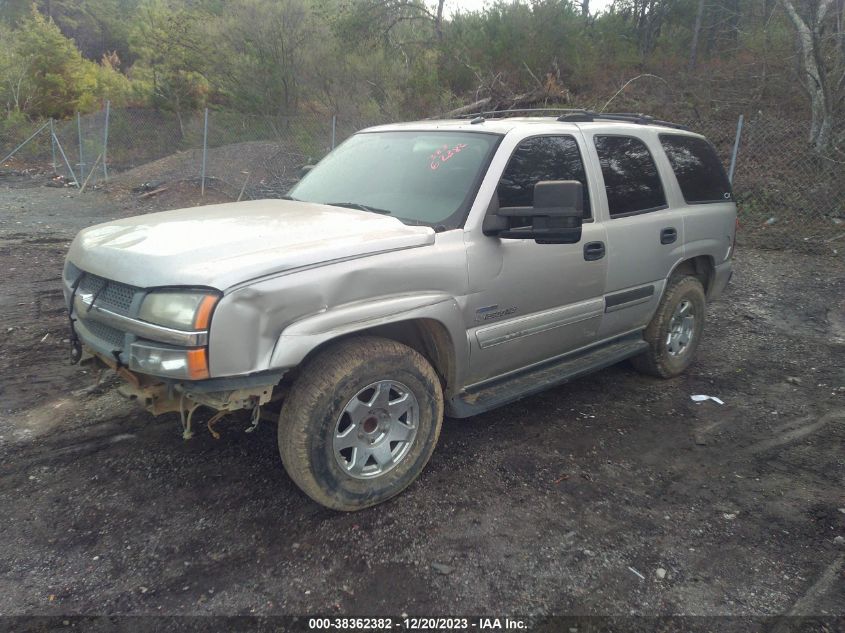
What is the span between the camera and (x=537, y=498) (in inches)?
133

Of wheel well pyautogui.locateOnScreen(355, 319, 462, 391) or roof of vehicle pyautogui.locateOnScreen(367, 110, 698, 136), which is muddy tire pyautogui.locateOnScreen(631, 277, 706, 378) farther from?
wheel well pyautogui.locateOnScreen(355, 319, 462, 391)

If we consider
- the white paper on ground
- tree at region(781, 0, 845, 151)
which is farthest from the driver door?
tree at region(781, 0, 845, 151)

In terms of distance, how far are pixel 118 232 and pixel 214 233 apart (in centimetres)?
62

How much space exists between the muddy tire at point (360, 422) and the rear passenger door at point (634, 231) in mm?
1699

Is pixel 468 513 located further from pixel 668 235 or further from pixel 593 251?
pixel 668 235

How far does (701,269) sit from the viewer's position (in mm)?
5273

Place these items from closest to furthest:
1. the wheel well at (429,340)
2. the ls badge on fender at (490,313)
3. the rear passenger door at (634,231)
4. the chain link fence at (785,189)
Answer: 1. the wheel well at (429,340)
2. the ls badge on fender at (490,313)
3. the rear passenger door at (634,231)
4. the chain link fence at (785,189)

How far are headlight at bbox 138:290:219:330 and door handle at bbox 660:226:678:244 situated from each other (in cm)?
335

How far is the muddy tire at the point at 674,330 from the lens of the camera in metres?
4.86

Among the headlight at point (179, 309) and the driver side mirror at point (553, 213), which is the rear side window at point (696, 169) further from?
the headlight at point (179, 309)

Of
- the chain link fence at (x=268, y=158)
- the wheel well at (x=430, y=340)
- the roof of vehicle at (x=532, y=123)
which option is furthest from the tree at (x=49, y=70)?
the wheel well at (x=430, y=340)

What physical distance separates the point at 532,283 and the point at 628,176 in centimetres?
135

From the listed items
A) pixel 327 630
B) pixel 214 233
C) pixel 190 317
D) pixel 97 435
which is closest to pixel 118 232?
pixel 214 233

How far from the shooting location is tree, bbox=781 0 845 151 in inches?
415
